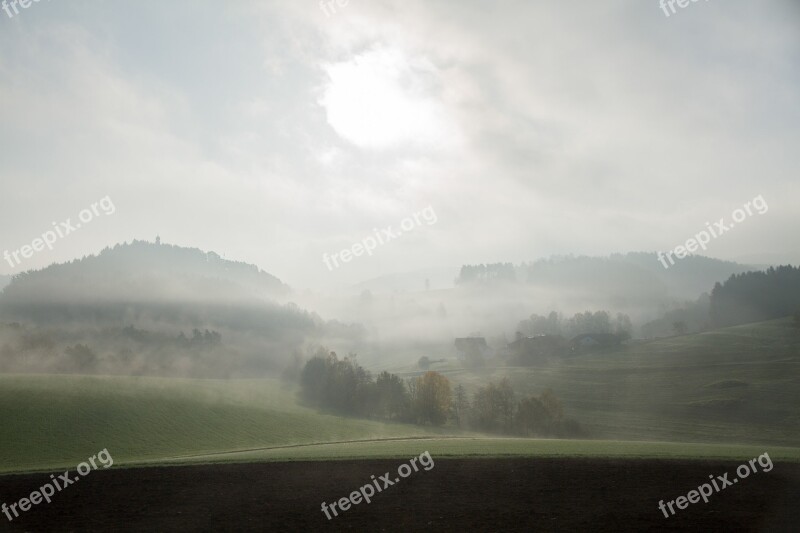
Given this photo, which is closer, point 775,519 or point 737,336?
point 775,519

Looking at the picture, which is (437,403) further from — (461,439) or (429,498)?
(429,498)

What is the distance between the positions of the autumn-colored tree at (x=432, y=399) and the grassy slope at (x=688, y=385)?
2128 cm

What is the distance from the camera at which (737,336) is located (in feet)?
419

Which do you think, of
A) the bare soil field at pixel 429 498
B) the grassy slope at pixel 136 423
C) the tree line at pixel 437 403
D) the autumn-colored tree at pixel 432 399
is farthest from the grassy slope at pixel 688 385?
the bare soil field at pixel 429 498

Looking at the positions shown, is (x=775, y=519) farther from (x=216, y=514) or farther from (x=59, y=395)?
(x=59, y=395)

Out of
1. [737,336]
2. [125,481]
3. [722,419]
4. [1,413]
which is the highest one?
[1,413]

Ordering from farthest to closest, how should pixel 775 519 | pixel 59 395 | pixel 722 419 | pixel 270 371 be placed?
1. pixel 270 371
2. pixel 722 419
3. pixel 59 395
4. pixel 775 519

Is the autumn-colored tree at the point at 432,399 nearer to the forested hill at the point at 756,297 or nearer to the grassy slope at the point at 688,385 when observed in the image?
the grassy slope at the point at 688,385

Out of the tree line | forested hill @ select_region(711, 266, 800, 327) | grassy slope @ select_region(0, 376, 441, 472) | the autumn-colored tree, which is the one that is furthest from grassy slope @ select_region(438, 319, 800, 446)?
grassy slope @ select_region(0, 376, 441, 472)

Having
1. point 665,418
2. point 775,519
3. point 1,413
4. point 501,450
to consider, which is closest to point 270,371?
point 1,413

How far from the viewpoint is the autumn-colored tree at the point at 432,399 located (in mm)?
94375

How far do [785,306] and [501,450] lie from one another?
15380 centimetres

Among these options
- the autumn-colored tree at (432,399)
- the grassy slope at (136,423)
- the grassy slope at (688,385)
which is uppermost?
the grassy slope at (136,423)

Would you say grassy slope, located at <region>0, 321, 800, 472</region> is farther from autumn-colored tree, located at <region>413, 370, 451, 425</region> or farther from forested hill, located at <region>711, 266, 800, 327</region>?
forested hill, located at <region>711, 266, 800, 327</region>
